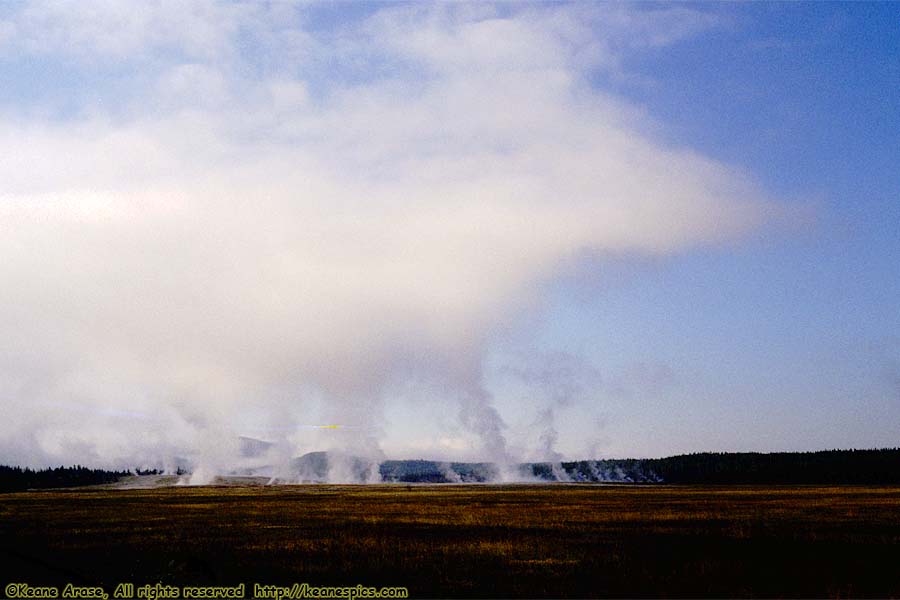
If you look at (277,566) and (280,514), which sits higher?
(280,514)

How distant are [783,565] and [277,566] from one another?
65.6 ft

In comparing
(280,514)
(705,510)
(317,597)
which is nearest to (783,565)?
(317,597)

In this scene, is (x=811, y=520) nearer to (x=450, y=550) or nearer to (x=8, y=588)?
(x=450, y=550)

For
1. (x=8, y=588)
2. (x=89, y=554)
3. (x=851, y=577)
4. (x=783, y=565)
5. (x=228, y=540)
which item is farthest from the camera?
(x=228, y=540)

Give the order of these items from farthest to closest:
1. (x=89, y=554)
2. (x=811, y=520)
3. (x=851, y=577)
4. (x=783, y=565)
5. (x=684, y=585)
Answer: (x=811, y=520), (x=89, y=554), (x=783, y=565), (x=851, y=577), (x=684, y=585)

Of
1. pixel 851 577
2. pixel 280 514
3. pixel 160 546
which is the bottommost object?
pixel 851 577

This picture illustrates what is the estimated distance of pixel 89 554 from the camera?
34.8 meters

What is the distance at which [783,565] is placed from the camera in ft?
98.2

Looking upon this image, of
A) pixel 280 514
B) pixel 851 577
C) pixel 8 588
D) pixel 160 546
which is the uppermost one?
pixel 280 514

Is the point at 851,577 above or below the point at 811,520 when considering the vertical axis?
below

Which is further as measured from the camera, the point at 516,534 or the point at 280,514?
the point at 280,514

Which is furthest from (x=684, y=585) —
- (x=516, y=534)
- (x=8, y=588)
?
(x=8, y=588)

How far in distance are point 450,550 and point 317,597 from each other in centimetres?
1244

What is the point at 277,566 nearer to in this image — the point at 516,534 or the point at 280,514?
the point at 516,534
